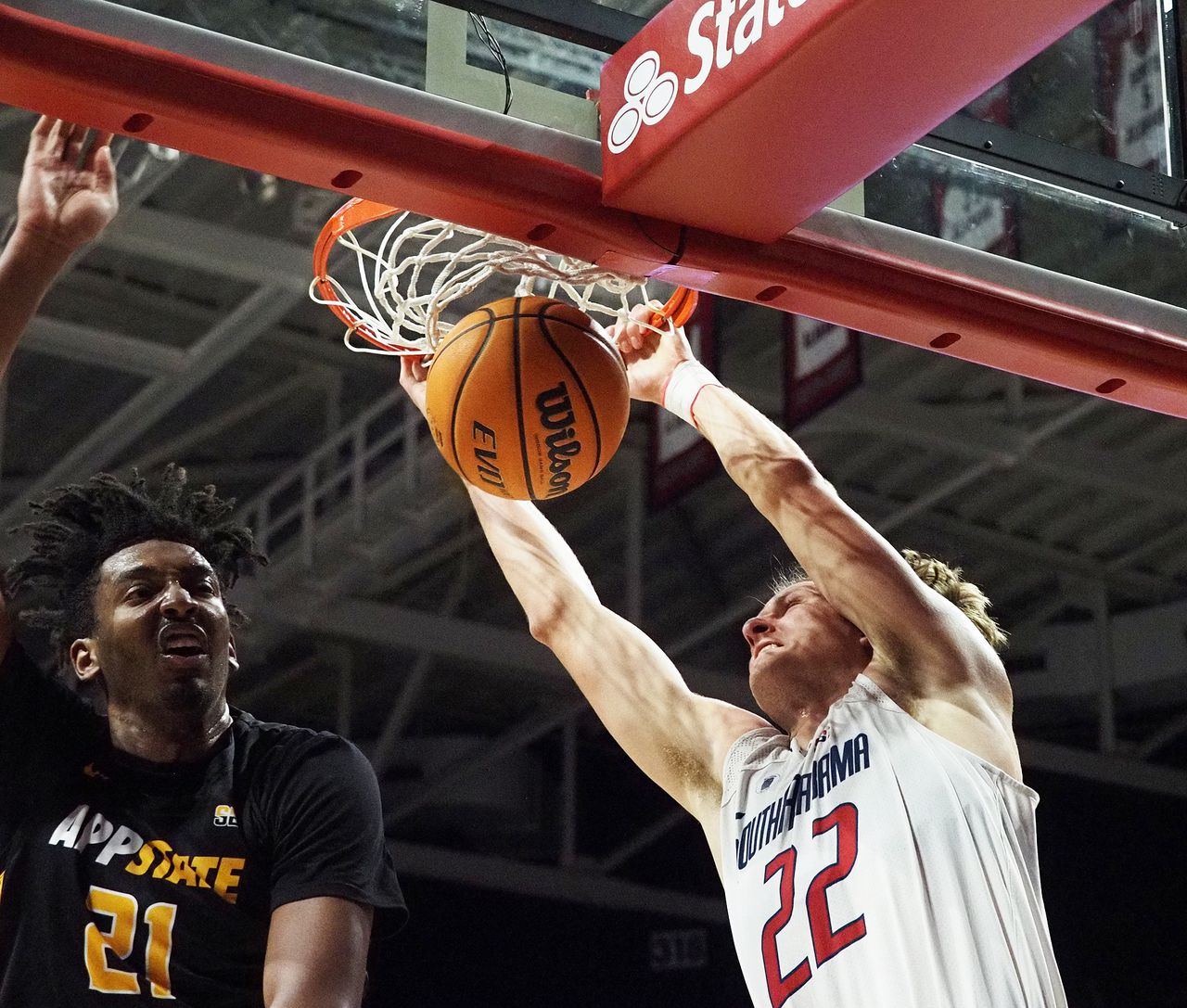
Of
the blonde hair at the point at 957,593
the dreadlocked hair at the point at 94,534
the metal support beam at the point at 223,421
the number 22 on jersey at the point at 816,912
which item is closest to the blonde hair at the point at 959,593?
the blonde hair at the point at 957,593

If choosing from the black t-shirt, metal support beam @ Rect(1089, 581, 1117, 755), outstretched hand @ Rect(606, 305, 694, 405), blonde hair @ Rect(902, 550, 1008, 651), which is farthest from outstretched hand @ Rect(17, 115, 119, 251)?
metal support beam @ Rect(1089, 581, 1117, 755)

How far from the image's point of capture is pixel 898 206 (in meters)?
3.04

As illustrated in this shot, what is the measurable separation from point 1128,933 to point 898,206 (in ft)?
29.1

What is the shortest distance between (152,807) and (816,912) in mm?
1112

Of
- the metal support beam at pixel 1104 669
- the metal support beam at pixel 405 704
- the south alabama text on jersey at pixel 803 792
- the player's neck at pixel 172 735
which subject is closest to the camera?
the player's neck at pixel 172 735

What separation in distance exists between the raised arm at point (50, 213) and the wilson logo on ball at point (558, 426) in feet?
2.51

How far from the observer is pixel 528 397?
115 inches

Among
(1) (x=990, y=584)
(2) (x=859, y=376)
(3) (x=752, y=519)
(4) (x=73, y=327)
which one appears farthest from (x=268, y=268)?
(1) (x=990, y=584)

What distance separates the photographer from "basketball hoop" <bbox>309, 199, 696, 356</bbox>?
3082 millimetres

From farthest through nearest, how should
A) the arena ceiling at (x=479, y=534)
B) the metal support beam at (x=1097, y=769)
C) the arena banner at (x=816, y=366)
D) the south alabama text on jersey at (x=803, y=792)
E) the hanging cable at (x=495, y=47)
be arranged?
the metal support beam at (x=1097, y=769)
the arena ceiling at (x=479, y=534)
the arena banner at (x=816, y=366)
the south alabama text on jersey at (x=803, y=792)
the hanging cable at (x=495, y=47)

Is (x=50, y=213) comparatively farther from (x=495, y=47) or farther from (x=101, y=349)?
(x=101, y=349)

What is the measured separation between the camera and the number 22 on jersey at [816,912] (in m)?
2.88

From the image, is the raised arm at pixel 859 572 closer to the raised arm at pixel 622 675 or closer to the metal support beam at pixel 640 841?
the raised arm at pixel 622 675

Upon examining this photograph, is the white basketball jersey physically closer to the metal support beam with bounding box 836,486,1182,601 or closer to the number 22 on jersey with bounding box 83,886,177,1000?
the number 22 on jersey with bounding box 83,886,177,1000
